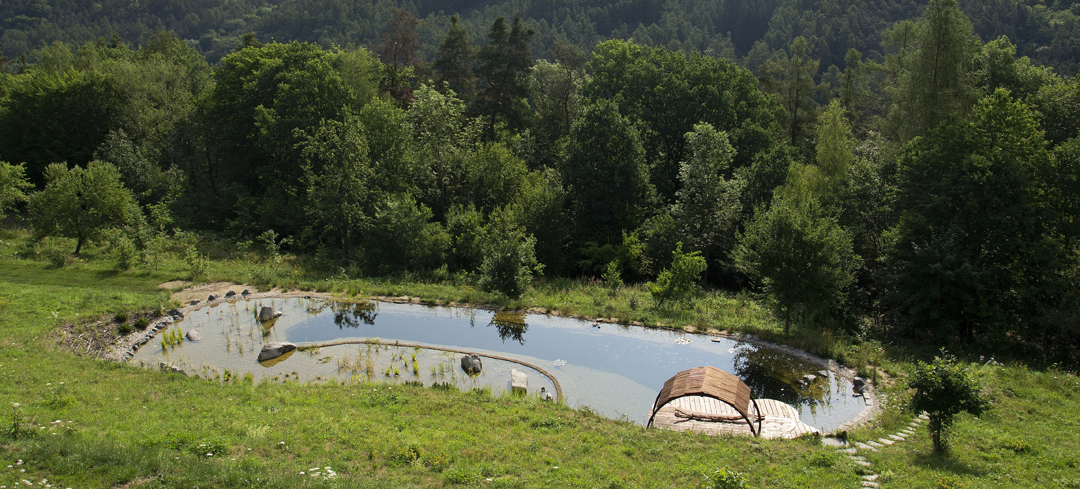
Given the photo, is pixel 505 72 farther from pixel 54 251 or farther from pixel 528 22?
pixel 528 22

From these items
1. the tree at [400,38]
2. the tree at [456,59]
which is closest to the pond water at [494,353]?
the tree at [456,59]

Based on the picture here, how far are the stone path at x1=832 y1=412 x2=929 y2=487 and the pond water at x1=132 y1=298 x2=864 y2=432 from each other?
5.30 ft

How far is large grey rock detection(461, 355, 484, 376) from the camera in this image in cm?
1949

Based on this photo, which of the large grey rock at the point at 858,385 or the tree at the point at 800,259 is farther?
the tree at the point at 800,259

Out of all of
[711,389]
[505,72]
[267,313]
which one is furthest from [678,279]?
[505,72]

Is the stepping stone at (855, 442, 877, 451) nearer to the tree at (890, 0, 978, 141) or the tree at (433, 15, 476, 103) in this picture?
the tree at (890, 0, 978, 141)

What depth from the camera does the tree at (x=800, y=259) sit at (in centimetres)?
2209

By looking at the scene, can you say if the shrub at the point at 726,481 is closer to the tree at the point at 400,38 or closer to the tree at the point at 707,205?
the tree at the point at 707,205

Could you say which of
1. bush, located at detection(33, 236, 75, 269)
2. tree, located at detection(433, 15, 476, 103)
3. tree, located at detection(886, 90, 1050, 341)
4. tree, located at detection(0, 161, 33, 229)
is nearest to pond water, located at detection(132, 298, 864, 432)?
tree, located at detection(886, 90, 1050, 341)

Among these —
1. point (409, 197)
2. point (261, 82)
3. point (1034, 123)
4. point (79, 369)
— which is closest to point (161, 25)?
point (261, 82)

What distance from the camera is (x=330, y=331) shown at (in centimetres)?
2312

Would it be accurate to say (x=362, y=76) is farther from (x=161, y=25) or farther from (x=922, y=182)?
(x=161, y=25)

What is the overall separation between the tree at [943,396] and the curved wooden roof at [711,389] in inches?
138

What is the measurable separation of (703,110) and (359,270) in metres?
26.3
